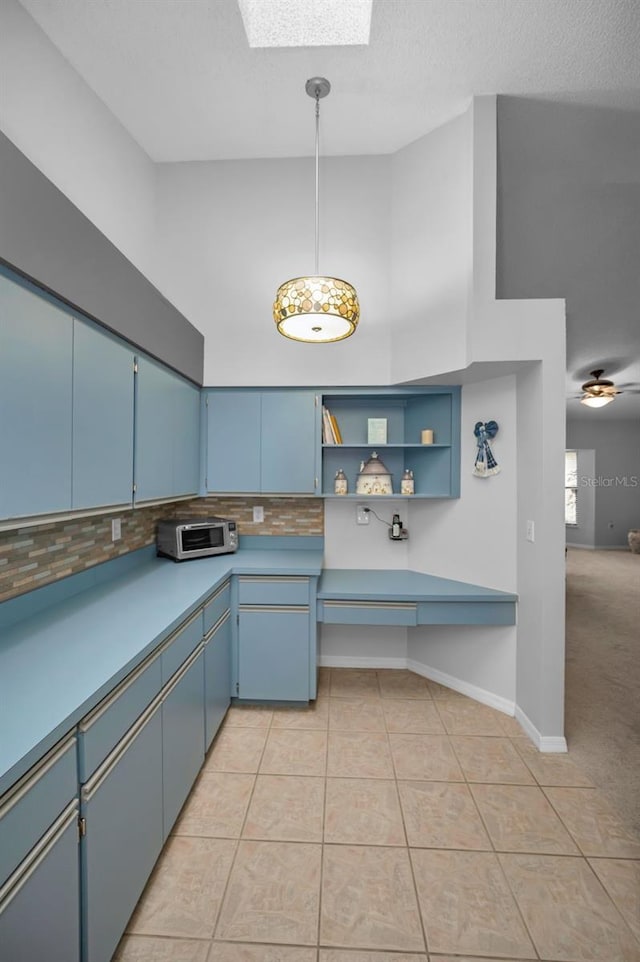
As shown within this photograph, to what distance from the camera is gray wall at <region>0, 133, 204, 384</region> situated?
1251mm

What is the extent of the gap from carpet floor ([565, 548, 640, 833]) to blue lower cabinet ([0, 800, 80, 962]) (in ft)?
6.85

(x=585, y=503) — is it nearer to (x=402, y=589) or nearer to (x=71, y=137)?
(x=402, y=589)

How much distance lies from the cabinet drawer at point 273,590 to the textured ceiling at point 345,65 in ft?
8.84

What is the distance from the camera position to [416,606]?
2607 millimetres

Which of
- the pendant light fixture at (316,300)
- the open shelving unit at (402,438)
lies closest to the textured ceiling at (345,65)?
the pendant light fixture at (316,300)

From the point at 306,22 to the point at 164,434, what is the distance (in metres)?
2.03

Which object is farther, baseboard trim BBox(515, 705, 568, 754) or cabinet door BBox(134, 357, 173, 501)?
baseboard trim BBox(515, 705, 568, 754)

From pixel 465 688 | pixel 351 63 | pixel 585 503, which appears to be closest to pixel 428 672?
pixel 465 688

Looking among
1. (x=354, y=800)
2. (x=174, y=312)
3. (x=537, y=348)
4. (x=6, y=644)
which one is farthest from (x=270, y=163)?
(x=354, y=800)

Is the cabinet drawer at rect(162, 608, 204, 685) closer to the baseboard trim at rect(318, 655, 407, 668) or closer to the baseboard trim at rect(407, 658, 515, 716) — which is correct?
the baseboard trim at rect(318, 655, 407, 668)

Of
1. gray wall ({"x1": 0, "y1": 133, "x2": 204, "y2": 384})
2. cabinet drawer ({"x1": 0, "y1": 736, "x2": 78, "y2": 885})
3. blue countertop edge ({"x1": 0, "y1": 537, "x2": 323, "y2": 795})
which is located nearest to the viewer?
cabinet drawer ({"x1": 0, "y1": 736, "x2": 78, "y2": 885})

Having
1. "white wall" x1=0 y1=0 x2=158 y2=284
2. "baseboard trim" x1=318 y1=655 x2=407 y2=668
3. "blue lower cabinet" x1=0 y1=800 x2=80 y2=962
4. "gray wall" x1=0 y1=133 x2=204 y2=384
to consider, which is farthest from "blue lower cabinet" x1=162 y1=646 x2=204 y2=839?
"white wall" x1=0 y1=0 x2=158 y2=284

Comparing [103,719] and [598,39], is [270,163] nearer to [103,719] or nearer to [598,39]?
[598,39]

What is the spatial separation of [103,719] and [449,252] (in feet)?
9.02
